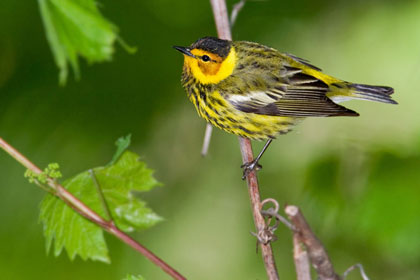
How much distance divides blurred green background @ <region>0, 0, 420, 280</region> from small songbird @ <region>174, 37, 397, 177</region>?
0.40 metres

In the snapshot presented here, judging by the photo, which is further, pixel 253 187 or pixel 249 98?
pixel 249 98

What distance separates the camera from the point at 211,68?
3117mm

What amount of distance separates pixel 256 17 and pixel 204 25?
0.41m

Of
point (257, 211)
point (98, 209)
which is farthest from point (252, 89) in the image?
point (98, 209)

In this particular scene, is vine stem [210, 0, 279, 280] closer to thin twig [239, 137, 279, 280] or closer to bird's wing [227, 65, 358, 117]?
thin twig [239, 137, 279, 280]

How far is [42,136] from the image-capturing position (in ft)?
12.5

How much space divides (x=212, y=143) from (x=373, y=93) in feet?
6.14

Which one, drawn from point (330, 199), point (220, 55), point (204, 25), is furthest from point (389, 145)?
point (204, 25)

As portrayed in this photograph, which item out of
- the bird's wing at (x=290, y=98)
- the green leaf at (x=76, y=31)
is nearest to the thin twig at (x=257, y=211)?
the bird's wing at (x=290, y=98)

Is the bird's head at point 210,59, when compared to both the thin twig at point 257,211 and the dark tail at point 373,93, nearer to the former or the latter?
the thin twig at point 257,211

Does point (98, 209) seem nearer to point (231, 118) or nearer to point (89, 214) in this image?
point (89, 214)

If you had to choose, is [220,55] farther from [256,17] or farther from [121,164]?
[256,17]

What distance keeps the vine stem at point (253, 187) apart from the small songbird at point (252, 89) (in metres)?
0.07

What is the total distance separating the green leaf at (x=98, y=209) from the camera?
236 cm
